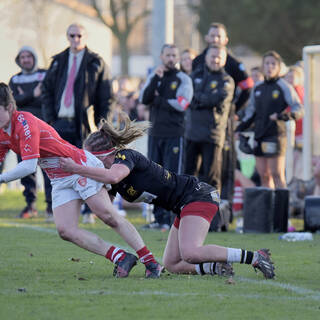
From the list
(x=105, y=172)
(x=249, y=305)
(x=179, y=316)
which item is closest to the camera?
(x=179, y=316)

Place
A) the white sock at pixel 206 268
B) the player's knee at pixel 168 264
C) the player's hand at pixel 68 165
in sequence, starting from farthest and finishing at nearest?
1. the player's knee at pixel 168 264
2. the white sock at pixel 206 268
3. the player's hand at pixel 68 165

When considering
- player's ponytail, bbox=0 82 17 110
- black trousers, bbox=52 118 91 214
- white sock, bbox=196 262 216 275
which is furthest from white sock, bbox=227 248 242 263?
black trousers, bbox=52 118 91 214

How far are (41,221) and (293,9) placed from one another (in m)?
32.1

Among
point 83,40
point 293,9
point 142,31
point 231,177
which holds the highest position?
point 142,31

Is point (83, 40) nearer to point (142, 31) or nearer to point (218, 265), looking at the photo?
point (218, 265)

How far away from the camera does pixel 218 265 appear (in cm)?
777

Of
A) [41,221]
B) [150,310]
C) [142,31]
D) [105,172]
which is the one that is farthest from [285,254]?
[142,31]

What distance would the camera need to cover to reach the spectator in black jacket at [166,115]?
12.6 meters

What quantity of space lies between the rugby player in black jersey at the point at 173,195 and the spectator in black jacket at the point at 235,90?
16.8 ft

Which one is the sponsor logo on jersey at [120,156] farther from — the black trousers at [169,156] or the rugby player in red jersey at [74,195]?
the black trousers at [169,156]

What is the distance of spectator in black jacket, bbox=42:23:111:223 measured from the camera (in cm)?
1269

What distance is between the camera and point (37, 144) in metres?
7.42

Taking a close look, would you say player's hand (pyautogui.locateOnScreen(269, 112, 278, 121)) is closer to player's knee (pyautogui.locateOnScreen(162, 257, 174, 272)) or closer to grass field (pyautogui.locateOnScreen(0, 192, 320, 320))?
grass field (pyautogui.locateOnScreen(0, 192, 320, 320))

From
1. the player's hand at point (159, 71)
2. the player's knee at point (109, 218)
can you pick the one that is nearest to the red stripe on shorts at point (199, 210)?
the player's knee at point (109, 218)
